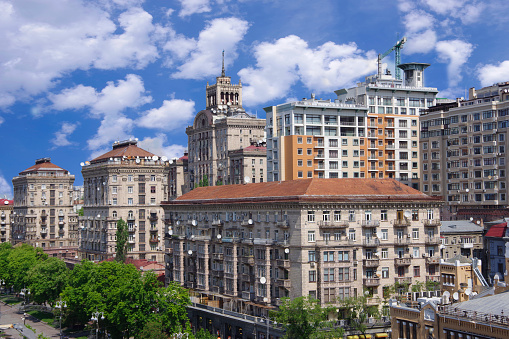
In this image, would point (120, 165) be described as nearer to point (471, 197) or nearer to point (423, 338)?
point (471, 197)

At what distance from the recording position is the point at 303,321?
9381cm

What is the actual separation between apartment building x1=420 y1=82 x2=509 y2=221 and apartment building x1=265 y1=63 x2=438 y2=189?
11506 mm

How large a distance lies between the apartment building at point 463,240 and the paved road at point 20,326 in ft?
250

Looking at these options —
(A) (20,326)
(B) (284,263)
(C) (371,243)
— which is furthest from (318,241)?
(A) (20,326)

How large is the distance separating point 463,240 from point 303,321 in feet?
191

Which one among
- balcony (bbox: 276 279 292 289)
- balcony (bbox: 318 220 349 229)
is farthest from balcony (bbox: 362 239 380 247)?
balcony (bbox: 276 279 292 289)

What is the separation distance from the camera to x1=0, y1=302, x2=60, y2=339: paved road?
429 ft

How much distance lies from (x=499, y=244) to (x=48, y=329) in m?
87.2

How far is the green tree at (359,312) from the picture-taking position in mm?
101125

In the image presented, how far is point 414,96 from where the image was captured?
18038 cm

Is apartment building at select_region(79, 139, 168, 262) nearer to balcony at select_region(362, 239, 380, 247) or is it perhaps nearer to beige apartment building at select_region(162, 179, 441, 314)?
beige apartment building at select_region(162, 179, 441, 314)

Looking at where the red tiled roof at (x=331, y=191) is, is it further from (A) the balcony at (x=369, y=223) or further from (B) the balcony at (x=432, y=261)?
(B) the balcony at (x=432, y=261)

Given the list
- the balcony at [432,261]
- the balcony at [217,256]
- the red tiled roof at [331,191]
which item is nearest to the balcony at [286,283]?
the red tiled roof at [331,191]

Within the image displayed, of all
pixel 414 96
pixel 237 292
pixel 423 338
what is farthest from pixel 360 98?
pixel 423 338
